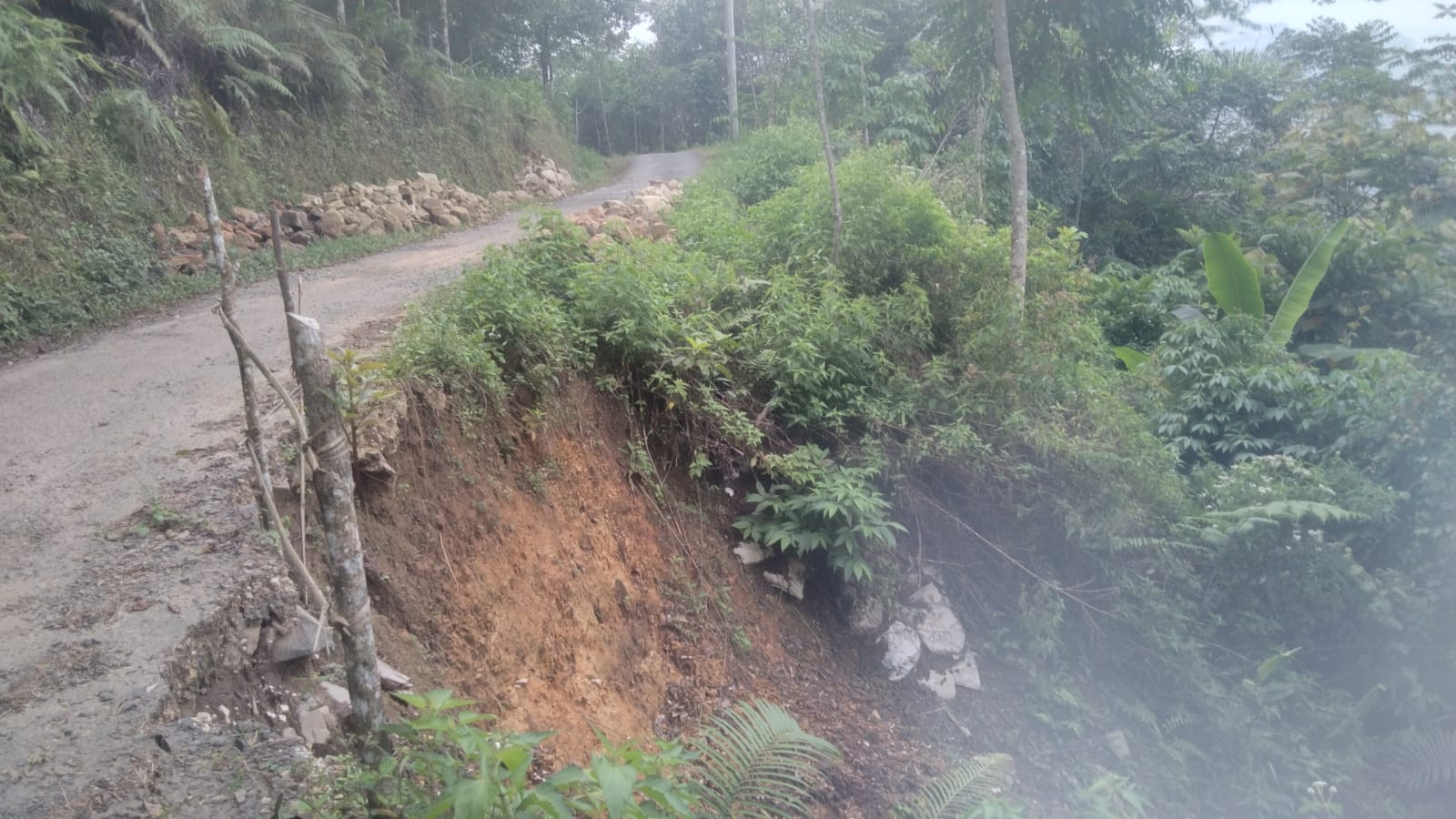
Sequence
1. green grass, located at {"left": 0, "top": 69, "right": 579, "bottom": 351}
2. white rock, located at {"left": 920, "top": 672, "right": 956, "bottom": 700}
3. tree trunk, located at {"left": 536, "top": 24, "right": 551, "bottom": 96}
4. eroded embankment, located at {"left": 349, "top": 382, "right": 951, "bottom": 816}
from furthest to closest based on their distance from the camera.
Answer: tree trunk, located at {"left": 536, "top": 24, "right": 551, "bottom": 96}, green grass, located at {"left": 0, "top": 69, "right": 579, "bottom": 351}, white rock, located at {"left": 920, "top": 672, "right": 956, "bottom": 700}, eroded embankment, located at {"left": 349, "top": 382, "right": 951, "bottom": 816}

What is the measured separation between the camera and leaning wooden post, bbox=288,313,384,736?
237cm

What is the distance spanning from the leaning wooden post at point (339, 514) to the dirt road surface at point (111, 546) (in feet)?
1.41

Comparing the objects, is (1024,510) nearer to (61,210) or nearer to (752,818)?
(752,818)

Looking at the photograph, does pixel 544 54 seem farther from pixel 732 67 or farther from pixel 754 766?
pixel 754 766

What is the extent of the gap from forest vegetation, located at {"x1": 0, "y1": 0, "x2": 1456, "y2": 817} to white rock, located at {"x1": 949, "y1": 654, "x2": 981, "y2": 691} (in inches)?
7.7

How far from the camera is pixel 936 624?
22.6 ft

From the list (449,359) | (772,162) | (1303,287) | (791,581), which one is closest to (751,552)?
(791,581)

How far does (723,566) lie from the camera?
6.29 metres

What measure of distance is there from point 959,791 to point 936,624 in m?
1.81

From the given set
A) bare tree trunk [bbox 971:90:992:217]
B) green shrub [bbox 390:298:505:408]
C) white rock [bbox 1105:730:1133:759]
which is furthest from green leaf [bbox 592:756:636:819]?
bare tree trunk [bbox 971:90:992:217]

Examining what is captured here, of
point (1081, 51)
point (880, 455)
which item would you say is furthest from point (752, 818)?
point (1081, 51)

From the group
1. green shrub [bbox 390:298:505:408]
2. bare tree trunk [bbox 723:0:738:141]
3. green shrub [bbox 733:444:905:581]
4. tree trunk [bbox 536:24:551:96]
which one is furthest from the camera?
tree trunk [bbox 536:24:551:96]

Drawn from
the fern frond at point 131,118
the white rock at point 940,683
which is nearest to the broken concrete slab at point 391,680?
the white rock at point 940,683

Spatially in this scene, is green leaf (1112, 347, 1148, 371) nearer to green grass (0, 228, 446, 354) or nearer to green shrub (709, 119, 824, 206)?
green shrub (709, 119, 824, 206)
